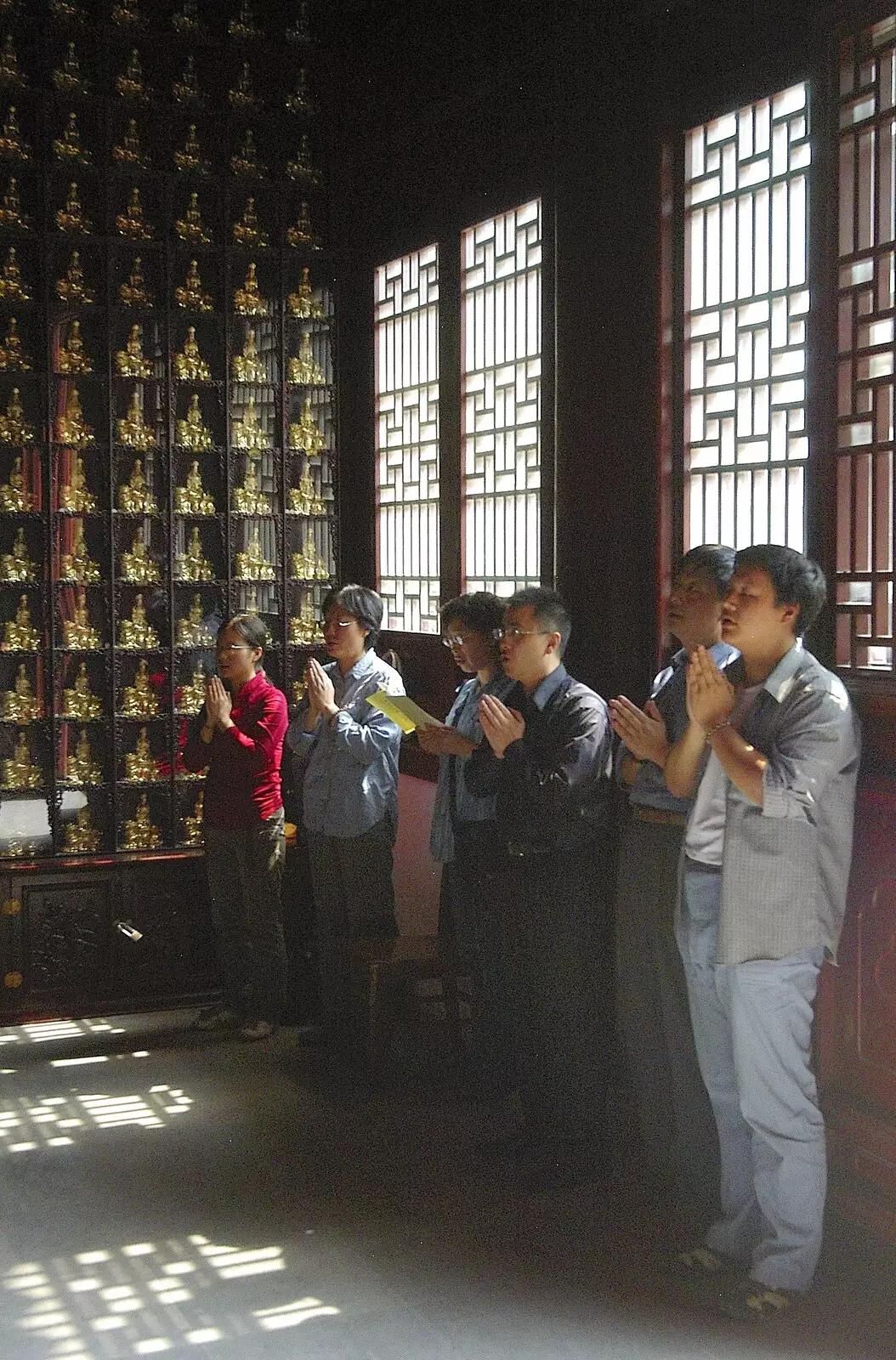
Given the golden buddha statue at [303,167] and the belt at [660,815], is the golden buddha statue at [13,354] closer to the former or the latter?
the golden buddha statue at [303,167]

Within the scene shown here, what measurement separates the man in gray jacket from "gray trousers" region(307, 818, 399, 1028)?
1960 millimetres

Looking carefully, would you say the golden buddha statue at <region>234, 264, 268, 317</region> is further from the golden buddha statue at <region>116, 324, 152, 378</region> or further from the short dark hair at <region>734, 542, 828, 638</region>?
the short dark hair at <region>734, 542, 828, 638</region>

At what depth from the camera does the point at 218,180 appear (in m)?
6.04

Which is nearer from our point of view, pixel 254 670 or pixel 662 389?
pixel 662 389

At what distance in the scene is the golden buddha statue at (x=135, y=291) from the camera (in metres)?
5.93

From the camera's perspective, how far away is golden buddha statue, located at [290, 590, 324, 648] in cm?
627

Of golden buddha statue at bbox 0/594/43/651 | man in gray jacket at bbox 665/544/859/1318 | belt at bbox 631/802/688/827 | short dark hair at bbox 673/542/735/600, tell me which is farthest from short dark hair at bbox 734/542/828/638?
golden buddha statue at bbox 0/594/43/651

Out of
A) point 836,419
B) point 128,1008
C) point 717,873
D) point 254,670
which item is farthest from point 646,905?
point 128,1008

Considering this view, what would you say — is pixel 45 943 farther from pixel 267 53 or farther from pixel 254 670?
pixel 267 53

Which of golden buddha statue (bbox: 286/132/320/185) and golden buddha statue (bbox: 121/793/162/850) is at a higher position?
golden buddha statue (bbox: 286/132/320/185)

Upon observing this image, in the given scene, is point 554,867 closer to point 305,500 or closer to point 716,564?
point 716,564

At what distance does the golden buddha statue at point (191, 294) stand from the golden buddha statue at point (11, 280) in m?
0.58

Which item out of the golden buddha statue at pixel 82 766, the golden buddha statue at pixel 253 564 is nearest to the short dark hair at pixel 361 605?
the golden buddha statue at pixel 253 564

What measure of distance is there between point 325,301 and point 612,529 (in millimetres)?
2257
